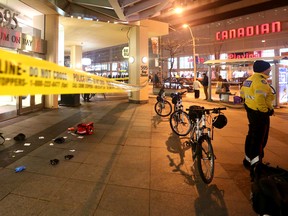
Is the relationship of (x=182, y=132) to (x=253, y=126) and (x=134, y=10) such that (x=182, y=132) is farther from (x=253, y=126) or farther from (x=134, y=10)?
(x=134, y=10)

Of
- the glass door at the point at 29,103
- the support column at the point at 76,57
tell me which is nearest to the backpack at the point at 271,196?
the glass door at the point at 29,103

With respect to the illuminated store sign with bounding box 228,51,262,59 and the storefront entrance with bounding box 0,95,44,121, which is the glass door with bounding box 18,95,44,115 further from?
the illuminated store sign with bounding box 228,51,262,59

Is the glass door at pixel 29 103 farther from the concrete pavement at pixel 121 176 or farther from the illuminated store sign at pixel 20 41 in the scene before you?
the concrete pavement at pixel 121 176

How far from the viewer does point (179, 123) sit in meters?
6.95

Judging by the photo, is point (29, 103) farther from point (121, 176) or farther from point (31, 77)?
point (31, 77)

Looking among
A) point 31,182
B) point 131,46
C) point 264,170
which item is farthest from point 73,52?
point 264,170

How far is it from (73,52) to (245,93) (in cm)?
1896

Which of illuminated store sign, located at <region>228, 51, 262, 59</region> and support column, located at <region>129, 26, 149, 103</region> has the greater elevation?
illuminated store sign, located at <region>228, 51, 262, 59</region>

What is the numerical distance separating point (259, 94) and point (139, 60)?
11.0 metres

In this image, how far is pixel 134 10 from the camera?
10.6 m

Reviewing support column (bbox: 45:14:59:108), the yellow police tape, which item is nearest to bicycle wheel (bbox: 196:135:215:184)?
the yellow police tape

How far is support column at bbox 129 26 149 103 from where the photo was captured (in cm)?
1433

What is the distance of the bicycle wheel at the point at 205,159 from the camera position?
12.3ft

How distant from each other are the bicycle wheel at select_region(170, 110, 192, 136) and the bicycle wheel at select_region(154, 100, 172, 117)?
110 inches
